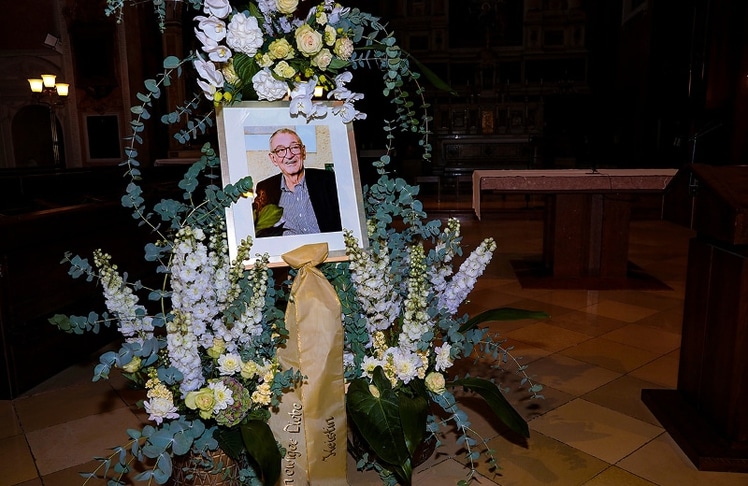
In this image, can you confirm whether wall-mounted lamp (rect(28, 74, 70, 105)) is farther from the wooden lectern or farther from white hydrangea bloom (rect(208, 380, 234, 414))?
the wooden lectern

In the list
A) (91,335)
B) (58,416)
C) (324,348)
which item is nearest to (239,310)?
(324,348)

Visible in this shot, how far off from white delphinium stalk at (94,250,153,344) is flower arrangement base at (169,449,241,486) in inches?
15.2

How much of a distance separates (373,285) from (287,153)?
50 cm

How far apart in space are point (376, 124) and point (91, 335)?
11.0 metres

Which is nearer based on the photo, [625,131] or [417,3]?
[625,131]

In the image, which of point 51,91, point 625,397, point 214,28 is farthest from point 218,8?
point 51,91

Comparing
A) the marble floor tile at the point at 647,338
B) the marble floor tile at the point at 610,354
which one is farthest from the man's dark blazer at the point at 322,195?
the marble floor tile at the point at 647,338

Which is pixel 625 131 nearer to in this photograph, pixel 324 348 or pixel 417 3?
pixel 417 3

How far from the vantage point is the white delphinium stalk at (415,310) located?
181 cm

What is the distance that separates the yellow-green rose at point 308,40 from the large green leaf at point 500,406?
45.5 inches

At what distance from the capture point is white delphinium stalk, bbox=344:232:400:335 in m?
1.76

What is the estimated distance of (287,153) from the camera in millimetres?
1842

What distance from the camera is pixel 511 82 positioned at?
46.0ft

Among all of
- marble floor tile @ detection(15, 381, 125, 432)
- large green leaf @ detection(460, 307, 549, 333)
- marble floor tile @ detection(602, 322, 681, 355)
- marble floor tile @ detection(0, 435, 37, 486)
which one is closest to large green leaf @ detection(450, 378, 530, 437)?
large green leaf @ detection(460, 307, 549, 333)
